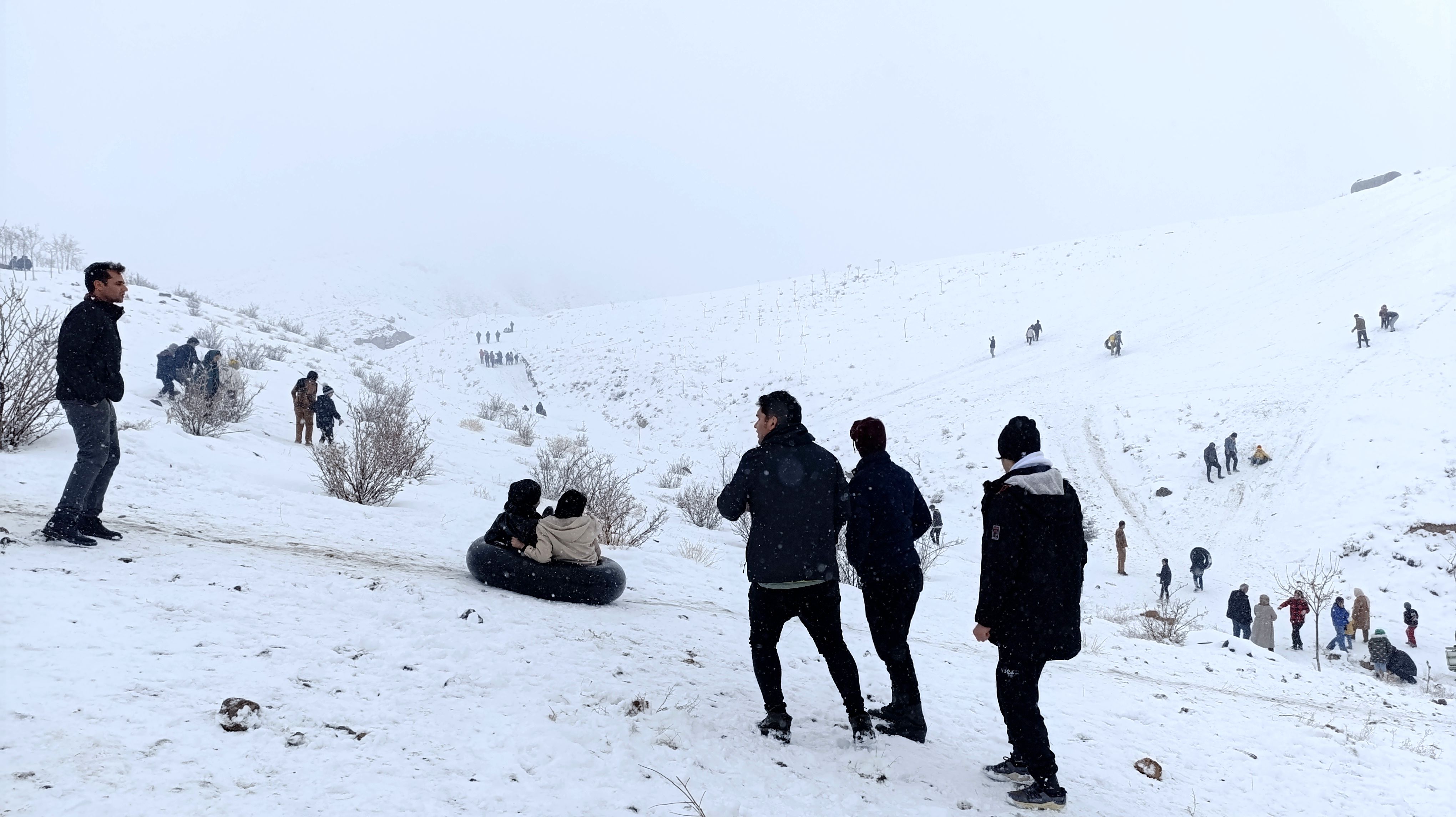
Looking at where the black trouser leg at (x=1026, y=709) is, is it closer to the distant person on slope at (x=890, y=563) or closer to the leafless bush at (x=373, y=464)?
the distant person on slope at (x=890, y=563)

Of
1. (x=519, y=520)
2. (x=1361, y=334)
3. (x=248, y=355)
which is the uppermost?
(x=1361, y=334)

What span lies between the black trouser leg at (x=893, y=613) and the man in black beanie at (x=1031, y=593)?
52cm

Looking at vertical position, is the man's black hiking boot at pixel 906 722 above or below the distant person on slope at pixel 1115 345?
below

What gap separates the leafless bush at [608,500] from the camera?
36.1 feet

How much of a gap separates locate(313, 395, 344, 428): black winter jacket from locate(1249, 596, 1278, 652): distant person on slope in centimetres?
1984

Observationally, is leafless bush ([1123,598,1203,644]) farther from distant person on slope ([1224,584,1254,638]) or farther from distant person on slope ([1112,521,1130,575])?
distant person on slope ([1112,521,1130,575])

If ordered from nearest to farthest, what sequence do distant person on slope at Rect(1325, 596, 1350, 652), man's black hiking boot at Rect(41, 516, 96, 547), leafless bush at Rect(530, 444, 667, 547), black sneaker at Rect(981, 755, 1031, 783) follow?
black sneaker at Rect(981, 755, 1031, 783) < man's black hiking boot at Rect(41, 516, 96, 547) < leafless bush at Rect(530, 444, 667, 547) < distant person on slope at Rect(1325, 596, 1350, 652)

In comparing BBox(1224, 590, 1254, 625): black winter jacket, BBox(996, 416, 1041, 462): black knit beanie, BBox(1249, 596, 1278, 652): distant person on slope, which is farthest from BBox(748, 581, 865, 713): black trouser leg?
BBox(1249, 596, 1278, 652): distant person on slope

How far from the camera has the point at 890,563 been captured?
13.6ft

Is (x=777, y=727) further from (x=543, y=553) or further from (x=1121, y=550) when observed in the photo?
(x=1121, y=550)

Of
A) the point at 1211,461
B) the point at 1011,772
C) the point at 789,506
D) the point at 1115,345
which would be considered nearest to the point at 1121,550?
the point at 1211,461

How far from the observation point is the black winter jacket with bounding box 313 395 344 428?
605 inches

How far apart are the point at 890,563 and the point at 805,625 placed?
0.67 m

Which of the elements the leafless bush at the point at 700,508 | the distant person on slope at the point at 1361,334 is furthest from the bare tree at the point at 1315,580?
the distant person on slope at the point at 1361,334
